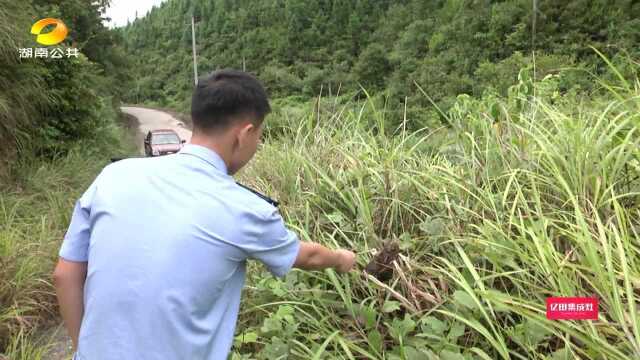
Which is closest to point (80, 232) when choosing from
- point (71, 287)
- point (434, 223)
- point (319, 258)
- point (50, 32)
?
point (71, 287)

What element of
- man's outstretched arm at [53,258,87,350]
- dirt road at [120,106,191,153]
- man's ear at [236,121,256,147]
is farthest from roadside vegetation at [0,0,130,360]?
dirt road at [120,106,191,153]

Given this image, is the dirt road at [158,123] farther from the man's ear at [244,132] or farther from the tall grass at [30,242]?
the man's ear at [244,132]

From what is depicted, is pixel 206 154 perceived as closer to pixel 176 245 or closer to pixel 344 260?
pixel 176 245

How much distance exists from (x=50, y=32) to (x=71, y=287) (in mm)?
8569

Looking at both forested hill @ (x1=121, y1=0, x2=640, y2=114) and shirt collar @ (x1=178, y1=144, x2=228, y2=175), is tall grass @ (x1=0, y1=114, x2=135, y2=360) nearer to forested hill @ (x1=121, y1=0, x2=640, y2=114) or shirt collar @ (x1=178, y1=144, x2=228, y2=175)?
shirt collar @ (x1=178, y1=144, x2=228, y2=175)

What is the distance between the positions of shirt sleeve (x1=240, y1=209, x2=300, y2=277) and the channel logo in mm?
7597

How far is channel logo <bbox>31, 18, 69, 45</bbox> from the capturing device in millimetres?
7641

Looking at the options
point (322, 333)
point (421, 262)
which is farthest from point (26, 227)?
point (421, 262)

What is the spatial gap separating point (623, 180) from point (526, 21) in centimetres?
3075

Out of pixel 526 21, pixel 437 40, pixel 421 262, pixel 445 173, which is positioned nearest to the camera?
pixel 421 262

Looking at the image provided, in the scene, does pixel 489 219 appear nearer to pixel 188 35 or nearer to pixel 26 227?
pixel 26 227

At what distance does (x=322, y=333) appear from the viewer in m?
2.07

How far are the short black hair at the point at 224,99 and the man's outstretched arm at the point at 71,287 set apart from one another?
63 cm

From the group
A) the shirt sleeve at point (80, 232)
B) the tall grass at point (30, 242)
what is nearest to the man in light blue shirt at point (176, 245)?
the shirt sleeve at point (80, 232)
